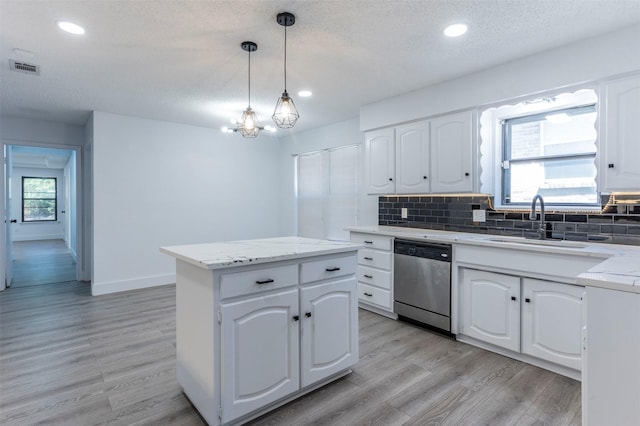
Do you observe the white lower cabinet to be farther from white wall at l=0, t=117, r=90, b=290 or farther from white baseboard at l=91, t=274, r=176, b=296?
white wall at l=0, t=117, r=90, b=290

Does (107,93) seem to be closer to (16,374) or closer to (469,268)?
(16,374)

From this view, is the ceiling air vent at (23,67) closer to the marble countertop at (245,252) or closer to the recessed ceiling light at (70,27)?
the recessed ceiling light at (70,27)

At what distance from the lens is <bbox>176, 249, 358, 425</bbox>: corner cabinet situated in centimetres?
168

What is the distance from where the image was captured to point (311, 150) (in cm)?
545

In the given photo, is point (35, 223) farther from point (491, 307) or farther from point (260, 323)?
point (491, 307)

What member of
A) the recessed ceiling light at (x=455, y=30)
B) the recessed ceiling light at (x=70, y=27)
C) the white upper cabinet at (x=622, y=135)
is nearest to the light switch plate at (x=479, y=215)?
the white upper cabinet at (x=622, y=135)

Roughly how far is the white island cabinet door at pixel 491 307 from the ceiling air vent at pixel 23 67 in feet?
13.6

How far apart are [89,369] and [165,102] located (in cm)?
293

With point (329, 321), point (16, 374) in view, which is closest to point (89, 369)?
point (16, 374)

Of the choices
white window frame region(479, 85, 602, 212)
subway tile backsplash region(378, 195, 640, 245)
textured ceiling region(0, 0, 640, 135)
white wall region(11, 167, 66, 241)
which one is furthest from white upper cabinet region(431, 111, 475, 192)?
white wall region(11, 167, 66, 241)

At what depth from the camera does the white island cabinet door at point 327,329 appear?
2012 millimetres

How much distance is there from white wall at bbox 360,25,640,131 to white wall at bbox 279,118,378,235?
104 cm

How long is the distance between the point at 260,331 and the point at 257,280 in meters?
0.28

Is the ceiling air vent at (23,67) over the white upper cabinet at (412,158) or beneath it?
over
